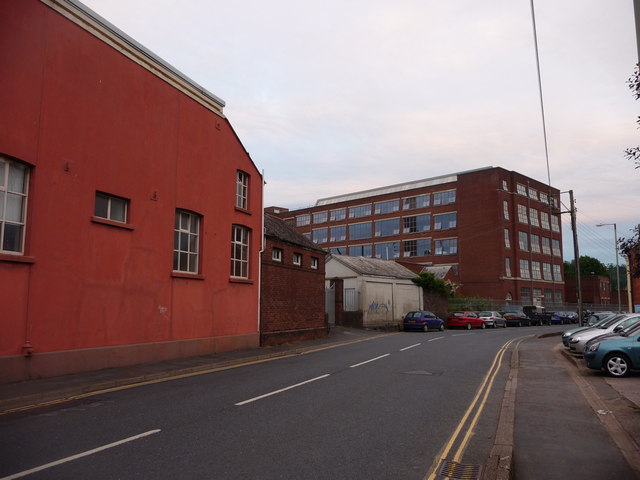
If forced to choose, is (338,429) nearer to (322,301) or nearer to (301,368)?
(301,368)

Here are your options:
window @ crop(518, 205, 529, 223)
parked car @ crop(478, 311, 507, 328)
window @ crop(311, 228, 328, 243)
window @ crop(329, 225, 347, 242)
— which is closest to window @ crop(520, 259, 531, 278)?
window @ crop(518, 205, 529, 223)

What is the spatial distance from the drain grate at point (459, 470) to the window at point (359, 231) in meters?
74.1

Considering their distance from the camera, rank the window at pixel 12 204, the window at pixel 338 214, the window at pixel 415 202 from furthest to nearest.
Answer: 1. the window at pixel 338 214
2. the window at pixel 415 202
3. the window at pixel 12 204

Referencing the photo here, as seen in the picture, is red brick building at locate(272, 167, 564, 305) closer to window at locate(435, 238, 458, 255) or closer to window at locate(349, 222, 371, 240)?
window at locate(435, 238, 458, 255)

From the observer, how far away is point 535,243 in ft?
232

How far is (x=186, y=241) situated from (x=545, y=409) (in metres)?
11.9

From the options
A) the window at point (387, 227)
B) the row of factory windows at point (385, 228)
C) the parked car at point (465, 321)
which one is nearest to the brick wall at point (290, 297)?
the parked car at point (465, 321)

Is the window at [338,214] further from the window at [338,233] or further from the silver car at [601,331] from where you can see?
the silver car at [601,331]

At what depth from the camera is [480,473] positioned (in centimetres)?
520

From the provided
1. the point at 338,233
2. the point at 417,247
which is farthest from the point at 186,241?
the point at 338,233

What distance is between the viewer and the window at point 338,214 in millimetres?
83875

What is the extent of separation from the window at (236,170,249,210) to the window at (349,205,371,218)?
2392 inches

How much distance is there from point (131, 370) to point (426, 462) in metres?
9.09

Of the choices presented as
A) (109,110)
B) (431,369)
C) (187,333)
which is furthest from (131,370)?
(431,369)
